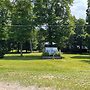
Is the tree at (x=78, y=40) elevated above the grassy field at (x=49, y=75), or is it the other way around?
the tree at (x=78, y=40)

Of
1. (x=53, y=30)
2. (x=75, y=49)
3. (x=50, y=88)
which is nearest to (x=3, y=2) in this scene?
(x=53, y=30)

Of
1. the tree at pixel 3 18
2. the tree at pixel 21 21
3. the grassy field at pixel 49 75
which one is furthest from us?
the tree at pixel 3 18

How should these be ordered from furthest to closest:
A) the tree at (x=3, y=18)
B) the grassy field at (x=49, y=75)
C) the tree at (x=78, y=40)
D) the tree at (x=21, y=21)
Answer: the tree at (x=78, y=40), the tree at (x=3, y=18), the tree at (x=21, y=21), the grassy field at (x=49, y=75)

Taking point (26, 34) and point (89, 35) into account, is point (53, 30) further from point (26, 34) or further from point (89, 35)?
point (89, 35)

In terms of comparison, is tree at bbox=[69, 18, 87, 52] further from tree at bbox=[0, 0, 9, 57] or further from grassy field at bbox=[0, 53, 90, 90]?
grassy field at bbox=[0, 53, 90, 90]

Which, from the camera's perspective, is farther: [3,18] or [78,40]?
[78,40]

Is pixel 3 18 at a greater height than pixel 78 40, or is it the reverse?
pixel 3 18

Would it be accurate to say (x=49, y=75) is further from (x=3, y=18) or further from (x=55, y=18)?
(x=3, y=18)

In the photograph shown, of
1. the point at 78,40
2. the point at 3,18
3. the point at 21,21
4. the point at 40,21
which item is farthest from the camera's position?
the point at 78,40

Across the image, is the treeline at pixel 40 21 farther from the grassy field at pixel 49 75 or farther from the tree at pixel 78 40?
the grassy field at pixel 49 75

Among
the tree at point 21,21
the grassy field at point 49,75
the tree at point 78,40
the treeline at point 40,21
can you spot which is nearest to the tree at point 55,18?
the treeline at point 40,21

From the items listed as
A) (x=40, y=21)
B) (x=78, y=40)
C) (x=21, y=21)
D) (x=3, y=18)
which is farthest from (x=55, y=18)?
(x=78, y=40)

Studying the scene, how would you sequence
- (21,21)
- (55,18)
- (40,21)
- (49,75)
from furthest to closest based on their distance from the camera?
(40,21)
(55,18)
(21,21)
(49,75)

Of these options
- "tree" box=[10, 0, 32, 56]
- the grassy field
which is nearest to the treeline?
"tree" box=[10, 0, 32, 56]
